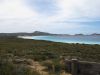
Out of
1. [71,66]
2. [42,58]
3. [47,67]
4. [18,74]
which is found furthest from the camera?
[42,58]

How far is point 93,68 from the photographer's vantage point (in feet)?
30.8

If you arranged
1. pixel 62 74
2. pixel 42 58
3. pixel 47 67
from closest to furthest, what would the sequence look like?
pixel 62 74 → pixel 47 67 → pixel 42 58

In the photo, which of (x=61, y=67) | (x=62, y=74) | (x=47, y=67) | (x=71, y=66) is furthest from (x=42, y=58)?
(x=71, y=66)

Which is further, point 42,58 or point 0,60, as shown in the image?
point 42,58

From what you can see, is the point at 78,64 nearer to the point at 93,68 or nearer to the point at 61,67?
the point at 93,68

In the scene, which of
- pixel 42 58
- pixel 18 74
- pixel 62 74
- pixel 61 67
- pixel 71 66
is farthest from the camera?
pixel 42 58

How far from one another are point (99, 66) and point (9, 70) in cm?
307

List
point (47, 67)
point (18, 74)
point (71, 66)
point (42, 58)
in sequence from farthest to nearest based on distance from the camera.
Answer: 1. point (42, 58)
2. point (47, 67)
3. point (71, 66)
4. point (18, 74)

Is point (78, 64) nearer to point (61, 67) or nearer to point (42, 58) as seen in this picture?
point (61, 67)

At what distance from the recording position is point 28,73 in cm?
892

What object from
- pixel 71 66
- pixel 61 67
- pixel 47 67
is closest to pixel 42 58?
pixel 47 67

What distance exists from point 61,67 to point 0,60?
5.10 meters

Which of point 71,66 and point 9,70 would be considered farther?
point 71,66

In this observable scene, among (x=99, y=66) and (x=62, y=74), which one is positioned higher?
(x=99, y=66)
